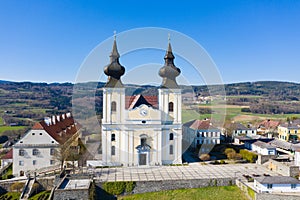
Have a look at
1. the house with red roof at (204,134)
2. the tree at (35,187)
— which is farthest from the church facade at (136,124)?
the house with red roof at (204,134)

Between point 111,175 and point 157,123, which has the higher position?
point 157,123

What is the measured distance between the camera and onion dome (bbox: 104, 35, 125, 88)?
25.3m

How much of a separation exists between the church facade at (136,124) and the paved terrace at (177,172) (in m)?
1.41

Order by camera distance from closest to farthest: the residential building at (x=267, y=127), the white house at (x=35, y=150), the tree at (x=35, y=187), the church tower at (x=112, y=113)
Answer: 1. the tree at (x=35, y=187)
2. the white house at (x=35, y=150)
3. the church tower at (x=112, y=113)
4. the residential building at (x=267, y=127)

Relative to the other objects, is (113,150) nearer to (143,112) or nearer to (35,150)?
(143,112)

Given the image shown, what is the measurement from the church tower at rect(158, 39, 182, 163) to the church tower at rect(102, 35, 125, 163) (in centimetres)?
411

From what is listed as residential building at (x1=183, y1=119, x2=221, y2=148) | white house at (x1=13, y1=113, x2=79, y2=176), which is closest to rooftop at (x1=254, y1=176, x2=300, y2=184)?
residential building at (x1=183, y1=119, x2=221, y2=148)

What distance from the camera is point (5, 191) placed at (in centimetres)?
2092

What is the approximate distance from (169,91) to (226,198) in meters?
11.7

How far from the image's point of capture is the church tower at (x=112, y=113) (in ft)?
85.3

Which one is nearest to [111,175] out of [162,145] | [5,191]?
[162,145]

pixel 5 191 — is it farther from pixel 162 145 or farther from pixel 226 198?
pixel 226 198

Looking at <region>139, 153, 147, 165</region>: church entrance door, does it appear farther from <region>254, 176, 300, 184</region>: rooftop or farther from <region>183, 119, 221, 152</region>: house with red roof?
<region>254, 176, 300, 184</region>: rooftop

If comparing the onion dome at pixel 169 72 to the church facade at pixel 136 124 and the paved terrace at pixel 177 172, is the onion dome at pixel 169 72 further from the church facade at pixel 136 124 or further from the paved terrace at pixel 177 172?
the paved terrace at pixel 177 172
